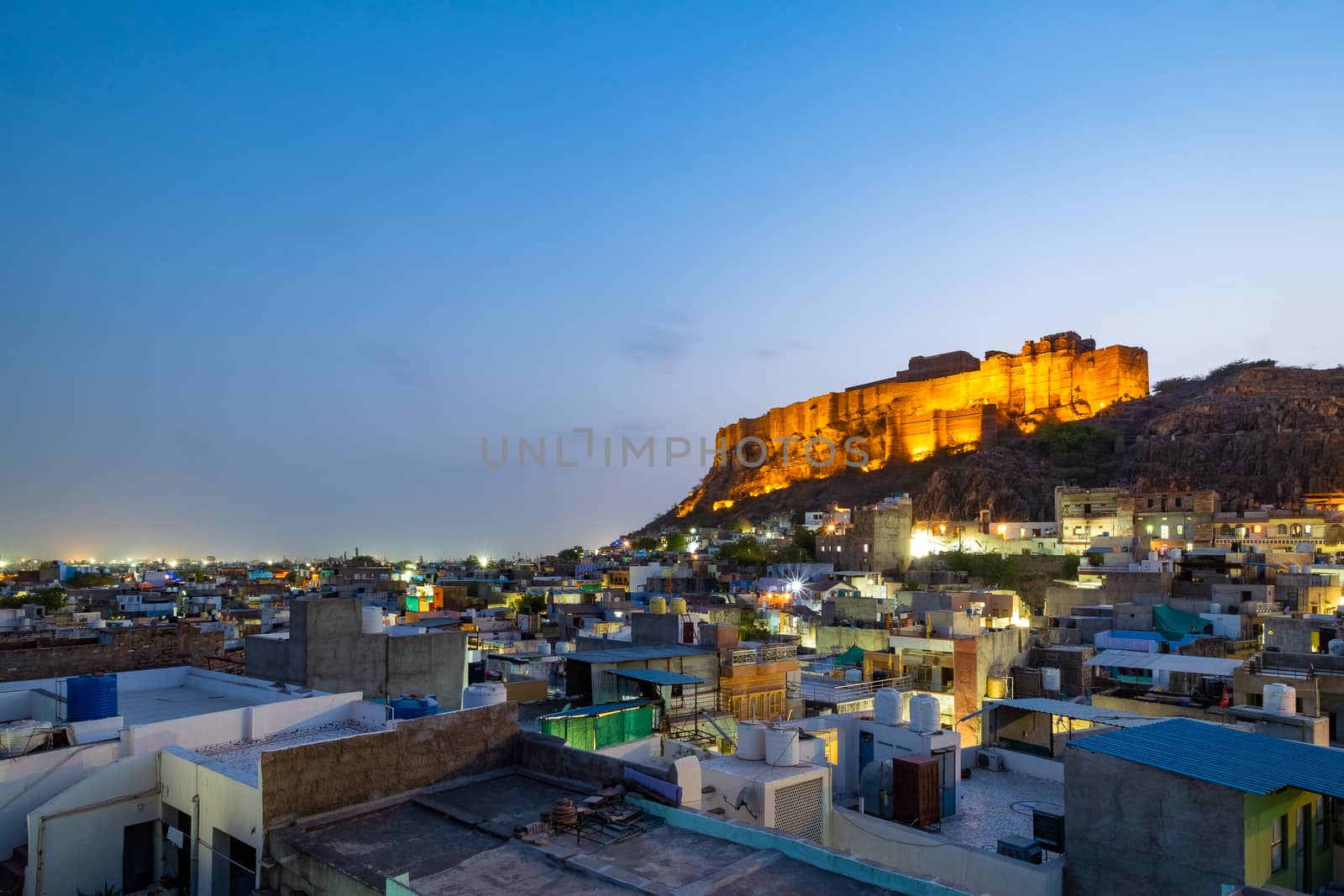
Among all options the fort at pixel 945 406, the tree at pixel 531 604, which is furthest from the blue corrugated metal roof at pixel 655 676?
the fort at pixel 945 406

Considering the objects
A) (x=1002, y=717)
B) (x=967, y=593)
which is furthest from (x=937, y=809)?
(x=967, y=593)

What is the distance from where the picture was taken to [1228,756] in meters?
7.79

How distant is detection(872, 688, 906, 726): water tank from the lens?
12234 millimetres

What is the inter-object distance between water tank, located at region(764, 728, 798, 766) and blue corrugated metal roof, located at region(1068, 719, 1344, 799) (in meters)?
2.66

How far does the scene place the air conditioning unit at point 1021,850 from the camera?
26.8ft

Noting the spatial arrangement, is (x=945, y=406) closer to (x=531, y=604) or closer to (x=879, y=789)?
(x=531, y=604)

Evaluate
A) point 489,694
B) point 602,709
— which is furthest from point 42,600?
point 489,694

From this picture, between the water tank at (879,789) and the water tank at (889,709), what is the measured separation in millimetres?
1106

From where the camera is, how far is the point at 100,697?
382 inches

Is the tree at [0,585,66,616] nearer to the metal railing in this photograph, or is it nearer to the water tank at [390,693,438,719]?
the metal railing

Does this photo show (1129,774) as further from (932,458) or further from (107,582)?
(932,458)

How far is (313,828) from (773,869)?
370 cm

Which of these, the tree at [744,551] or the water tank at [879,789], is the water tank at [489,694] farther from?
the tree at [744,551]

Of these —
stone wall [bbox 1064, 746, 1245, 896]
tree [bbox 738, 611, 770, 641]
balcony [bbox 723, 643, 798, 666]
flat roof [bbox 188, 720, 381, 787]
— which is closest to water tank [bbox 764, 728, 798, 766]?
stone wall [bbox 1064, 746, 1245, 896]
